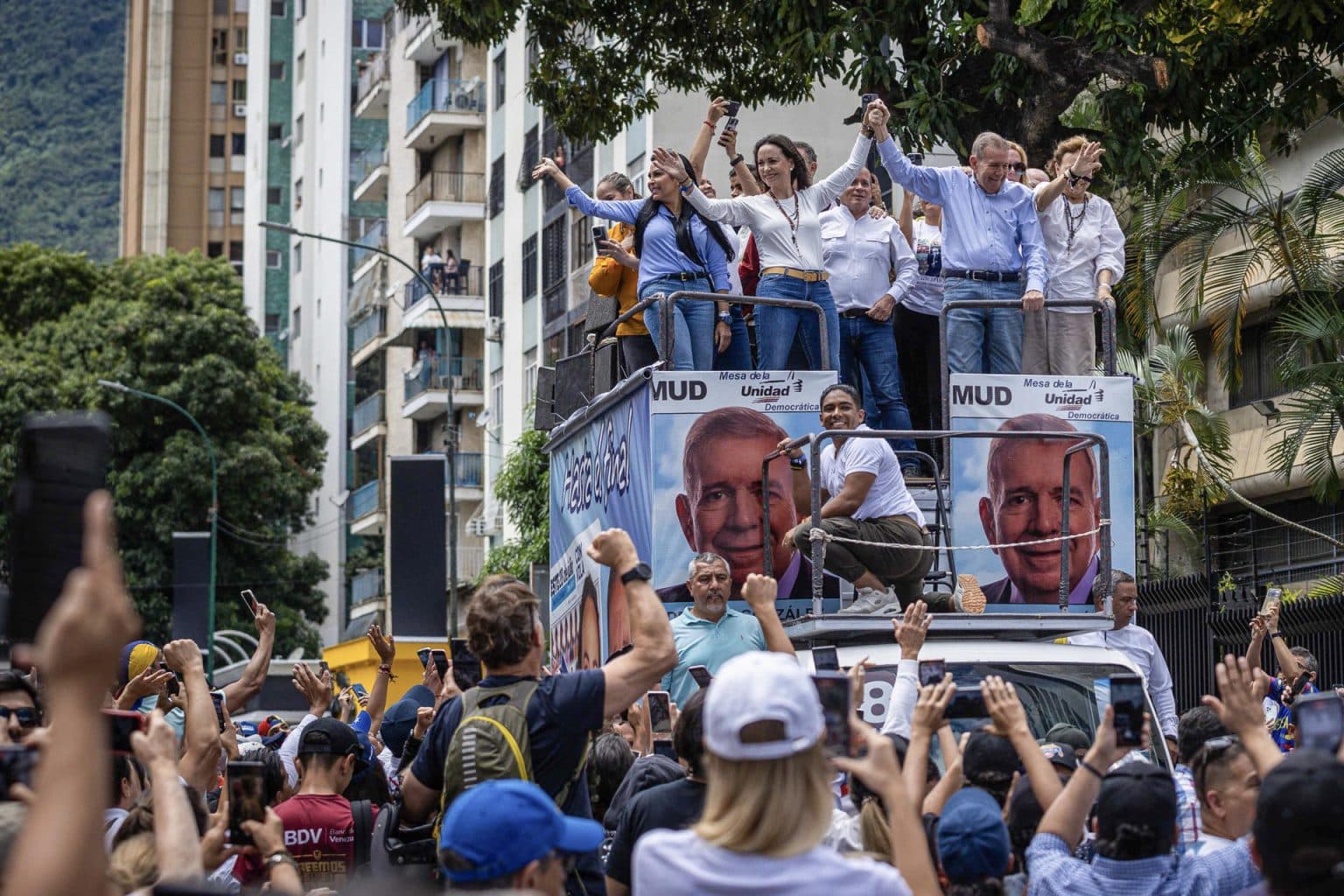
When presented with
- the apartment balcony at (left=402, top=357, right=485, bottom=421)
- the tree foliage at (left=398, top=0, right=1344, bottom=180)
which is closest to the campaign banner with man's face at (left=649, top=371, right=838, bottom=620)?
the tree foliage at (left=398, top=0, right=1344, bottom=180)

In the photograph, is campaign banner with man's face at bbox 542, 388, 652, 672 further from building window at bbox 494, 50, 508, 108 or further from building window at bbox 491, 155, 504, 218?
building window at bbox 494, 50, 508, 108

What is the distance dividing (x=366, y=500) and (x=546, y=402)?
47037 mm

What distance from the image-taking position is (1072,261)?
11.6 meters

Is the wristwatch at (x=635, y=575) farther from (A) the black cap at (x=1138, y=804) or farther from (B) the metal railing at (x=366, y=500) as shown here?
(B) the metal railing at (x=366, y=500)

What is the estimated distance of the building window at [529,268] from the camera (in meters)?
45.7

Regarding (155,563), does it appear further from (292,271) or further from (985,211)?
(985,211)

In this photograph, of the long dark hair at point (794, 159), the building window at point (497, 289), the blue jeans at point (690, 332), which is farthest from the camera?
the building window at point (497, 289)

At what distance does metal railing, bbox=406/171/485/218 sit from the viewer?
172 feet

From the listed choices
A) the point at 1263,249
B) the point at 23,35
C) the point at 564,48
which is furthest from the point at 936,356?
the point at 23,35

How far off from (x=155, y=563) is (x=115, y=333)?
6.16m

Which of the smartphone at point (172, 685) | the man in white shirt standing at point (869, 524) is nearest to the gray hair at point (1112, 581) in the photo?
the man in white shirt standing at point (869, 524)

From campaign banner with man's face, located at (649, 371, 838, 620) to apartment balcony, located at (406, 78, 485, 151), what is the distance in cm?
4267

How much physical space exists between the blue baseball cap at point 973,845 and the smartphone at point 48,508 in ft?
7.03

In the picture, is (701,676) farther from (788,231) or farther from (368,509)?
(368,509)
